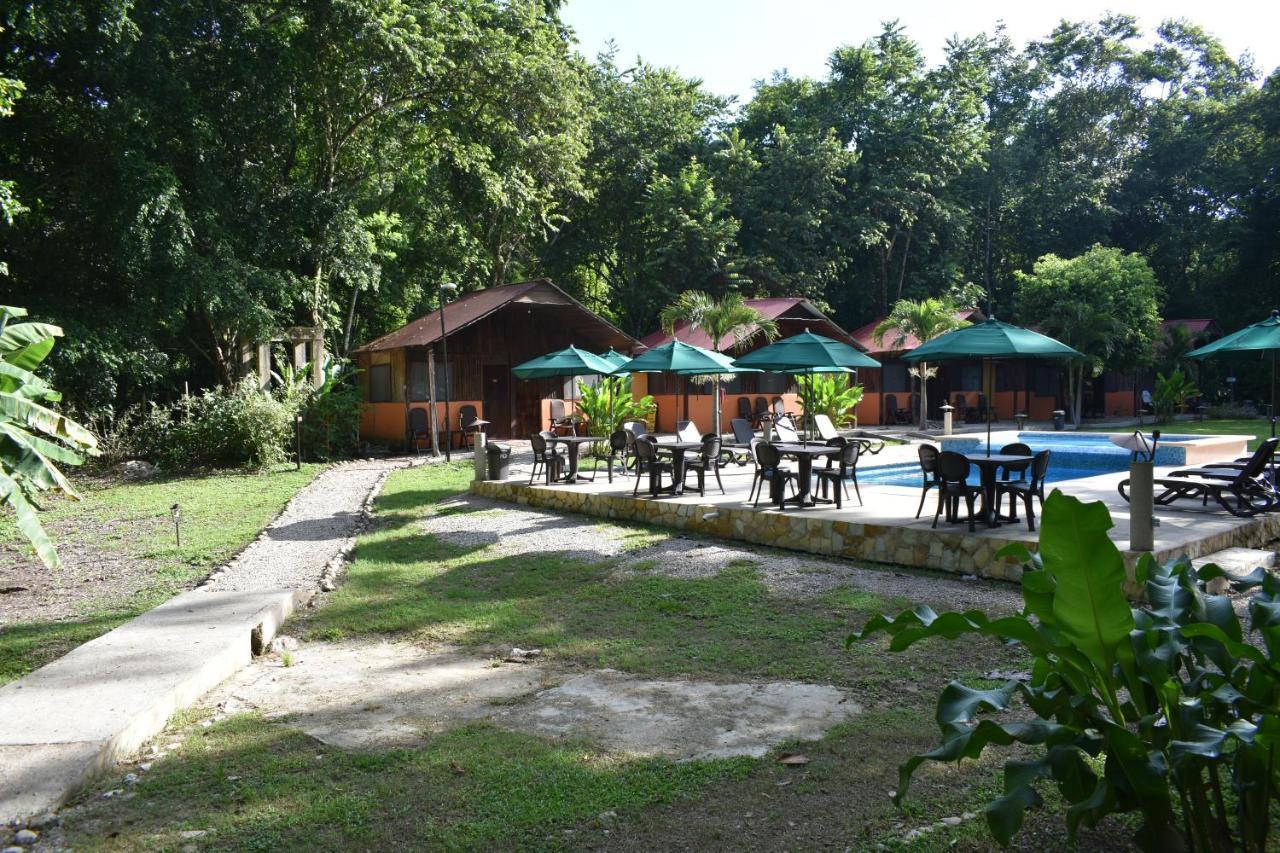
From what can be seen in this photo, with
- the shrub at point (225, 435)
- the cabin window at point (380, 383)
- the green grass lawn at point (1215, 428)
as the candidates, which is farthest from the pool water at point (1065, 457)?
the cabin window at point (380, 383)

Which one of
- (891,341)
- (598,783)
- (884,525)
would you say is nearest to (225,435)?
(884,525)

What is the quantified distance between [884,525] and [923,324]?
17.3m

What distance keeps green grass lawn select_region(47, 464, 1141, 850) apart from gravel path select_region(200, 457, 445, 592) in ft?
8.99

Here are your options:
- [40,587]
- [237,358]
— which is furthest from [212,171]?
[40,587]

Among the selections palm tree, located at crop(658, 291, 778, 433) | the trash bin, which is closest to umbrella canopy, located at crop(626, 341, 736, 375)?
the trash bin

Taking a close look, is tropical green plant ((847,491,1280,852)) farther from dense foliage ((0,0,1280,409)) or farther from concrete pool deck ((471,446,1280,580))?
dense foliage ((0,0,1280,409))

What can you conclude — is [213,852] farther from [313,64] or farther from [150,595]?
[313,64]

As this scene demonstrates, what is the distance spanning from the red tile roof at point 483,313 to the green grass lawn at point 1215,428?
1434cm

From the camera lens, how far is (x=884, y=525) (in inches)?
351

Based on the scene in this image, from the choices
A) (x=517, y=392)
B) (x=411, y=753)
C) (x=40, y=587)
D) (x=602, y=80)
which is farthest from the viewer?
(x=602, y=80)

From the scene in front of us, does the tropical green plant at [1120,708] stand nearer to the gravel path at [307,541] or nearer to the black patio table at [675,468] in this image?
the gravel path at [307,541]

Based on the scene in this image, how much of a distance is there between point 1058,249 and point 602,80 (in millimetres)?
20321

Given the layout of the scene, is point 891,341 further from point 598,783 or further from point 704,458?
point 598,783

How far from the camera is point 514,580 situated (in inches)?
329
